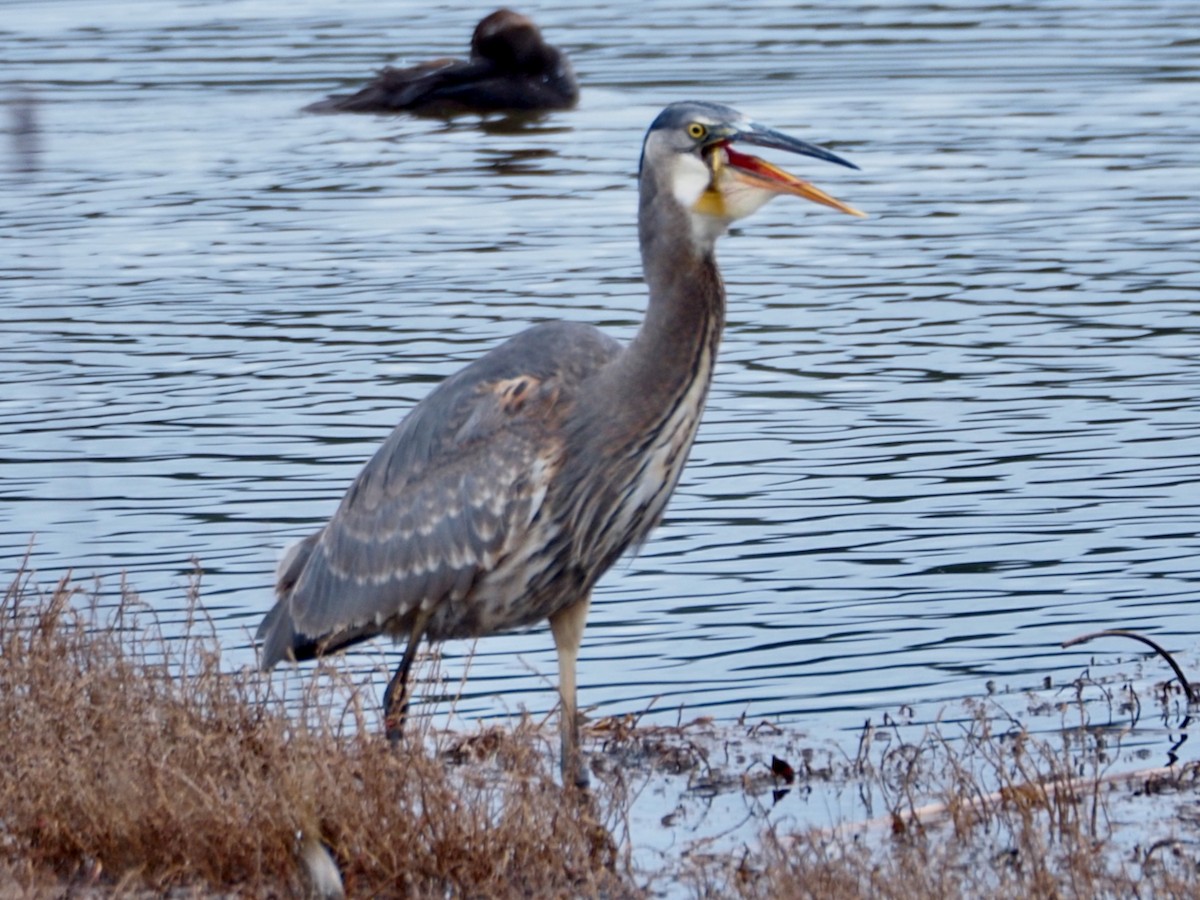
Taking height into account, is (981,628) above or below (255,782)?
below

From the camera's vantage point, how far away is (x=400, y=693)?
20.7 ft

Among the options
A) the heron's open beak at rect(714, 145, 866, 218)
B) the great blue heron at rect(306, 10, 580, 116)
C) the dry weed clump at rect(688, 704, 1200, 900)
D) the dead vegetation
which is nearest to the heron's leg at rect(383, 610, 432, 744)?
the dead vegetation

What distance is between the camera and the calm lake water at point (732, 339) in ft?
25.8

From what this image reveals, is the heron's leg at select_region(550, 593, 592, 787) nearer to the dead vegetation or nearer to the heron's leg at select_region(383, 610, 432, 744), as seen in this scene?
the dead vegetation

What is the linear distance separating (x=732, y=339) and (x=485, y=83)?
868 cm

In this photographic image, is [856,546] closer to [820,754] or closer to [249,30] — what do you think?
[820,754]

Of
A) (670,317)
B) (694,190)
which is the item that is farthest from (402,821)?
(694,190)

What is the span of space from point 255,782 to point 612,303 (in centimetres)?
733

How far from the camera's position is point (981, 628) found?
7.76 meters

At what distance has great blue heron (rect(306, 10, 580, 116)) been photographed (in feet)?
64.4

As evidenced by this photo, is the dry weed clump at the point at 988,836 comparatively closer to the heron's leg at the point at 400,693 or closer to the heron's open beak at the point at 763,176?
the heron's leg at the point at 400,693

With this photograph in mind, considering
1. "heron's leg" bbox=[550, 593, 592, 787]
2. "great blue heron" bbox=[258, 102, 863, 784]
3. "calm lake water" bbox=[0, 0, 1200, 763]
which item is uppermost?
"great blue heron" bbox=[258, 102, 863, 784]

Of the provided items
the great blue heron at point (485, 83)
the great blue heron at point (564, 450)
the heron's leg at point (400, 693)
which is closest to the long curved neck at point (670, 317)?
→ the great blue heron at point (564, 450)

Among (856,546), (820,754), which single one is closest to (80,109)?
(856,546)
